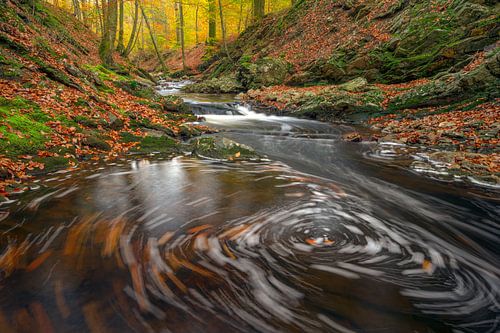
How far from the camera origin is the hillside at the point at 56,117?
189 inches

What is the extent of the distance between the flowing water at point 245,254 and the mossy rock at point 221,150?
1.26 meters

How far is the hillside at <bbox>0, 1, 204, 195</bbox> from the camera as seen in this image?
15.8ft

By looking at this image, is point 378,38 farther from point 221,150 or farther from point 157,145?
point 157,145

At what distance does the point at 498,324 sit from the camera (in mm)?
2029

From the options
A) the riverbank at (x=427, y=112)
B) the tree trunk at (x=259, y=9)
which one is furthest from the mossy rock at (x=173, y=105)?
the tree trunk at (x=259, y=9)

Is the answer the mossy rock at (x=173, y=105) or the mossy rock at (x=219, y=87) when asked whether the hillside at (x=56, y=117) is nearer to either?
the mossy rock at (x=173, y=105)

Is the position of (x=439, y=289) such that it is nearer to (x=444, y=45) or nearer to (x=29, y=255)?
(x=29, y=255)

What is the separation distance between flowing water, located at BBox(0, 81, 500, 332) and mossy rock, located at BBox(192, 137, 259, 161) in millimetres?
1261

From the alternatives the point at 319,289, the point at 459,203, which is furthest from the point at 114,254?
the point at 459,203

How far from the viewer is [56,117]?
604 centimetres

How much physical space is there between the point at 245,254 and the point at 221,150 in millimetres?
4087

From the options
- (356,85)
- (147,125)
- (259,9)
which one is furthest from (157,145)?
(259,9)

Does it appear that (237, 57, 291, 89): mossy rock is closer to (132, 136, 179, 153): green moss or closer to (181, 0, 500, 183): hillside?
(181, 0, 500, 183): hillside

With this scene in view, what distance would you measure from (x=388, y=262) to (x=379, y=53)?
43.5ft
